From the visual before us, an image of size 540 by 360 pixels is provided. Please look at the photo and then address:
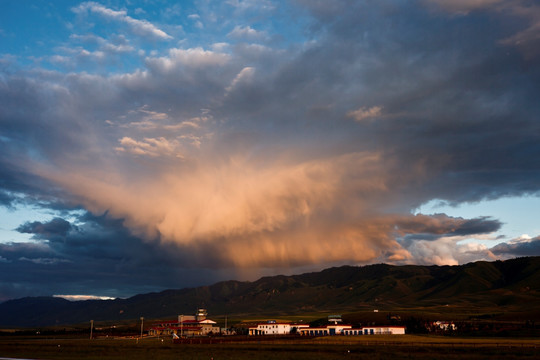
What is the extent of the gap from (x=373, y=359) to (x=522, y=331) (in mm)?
110831

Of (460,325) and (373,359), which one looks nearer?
(373,359)

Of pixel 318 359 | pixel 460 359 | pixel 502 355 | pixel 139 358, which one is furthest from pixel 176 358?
pixel 502 355

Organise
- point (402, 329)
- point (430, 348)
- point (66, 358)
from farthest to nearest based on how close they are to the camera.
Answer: point (402, 329) < point (430, 348) < point (66, 358)

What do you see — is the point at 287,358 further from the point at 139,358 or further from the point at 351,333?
the point at 351,333

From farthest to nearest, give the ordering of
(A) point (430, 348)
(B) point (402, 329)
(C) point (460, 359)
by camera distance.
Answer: (B) point (402, 329), (A) point (430, 348), (C) point (460, 359)

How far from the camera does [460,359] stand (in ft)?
254

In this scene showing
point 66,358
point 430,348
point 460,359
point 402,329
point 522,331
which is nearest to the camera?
point 460,359

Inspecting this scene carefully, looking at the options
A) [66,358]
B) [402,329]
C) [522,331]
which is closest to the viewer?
[66,358]

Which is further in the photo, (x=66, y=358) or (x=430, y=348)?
(x=430, y=348)

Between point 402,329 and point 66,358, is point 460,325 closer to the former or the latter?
point 402,329

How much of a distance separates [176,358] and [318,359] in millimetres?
25337

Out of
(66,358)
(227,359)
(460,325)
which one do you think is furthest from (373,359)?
(460,325)

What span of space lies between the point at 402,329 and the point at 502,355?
11057 centimetres

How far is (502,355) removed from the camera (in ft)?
283
